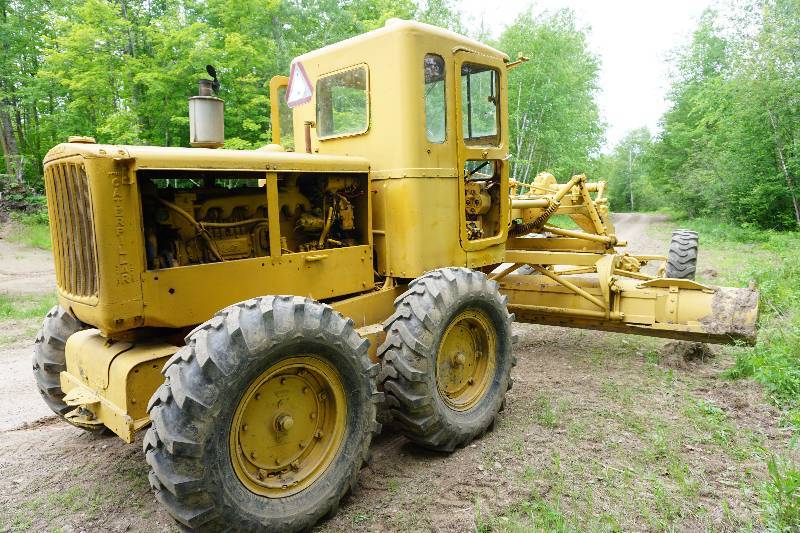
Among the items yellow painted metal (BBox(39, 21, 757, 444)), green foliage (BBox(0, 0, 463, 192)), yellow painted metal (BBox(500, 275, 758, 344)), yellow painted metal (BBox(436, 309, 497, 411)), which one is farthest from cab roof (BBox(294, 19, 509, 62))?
green foliage (BBox(0, 0, 463, 192))

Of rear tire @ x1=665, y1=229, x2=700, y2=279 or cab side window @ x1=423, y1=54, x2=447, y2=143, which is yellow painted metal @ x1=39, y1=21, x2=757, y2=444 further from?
rear tire @ x1=665, y1=229, x2=700, y2=279

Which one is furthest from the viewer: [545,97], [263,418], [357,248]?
[545,97]

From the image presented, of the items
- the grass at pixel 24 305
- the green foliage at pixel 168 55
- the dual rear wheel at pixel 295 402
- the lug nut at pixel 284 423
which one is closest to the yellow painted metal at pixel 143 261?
the dual rear wheel at pixel 295 402

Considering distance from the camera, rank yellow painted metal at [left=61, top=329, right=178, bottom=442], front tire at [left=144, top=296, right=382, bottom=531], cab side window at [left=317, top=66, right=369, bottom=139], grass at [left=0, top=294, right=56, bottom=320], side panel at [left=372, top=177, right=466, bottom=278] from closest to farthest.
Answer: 1. front tire at [left=144, top=296, right=382, bottom=531]
2. yellow painted metal at [left=61, top=329, right=178, bottom=442]
3. side panel at [left=372, top=177, right=466, bottom=278]
4. cab side window at [left=317, top=66, right=369, bottom=139]
5. grass at [left=0, top=294, right=56, bottom=320]

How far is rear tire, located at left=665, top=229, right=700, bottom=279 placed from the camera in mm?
7180

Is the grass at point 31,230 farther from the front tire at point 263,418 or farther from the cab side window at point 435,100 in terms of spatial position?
the front tire at point 263,418

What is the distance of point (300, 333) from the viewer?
3.03m

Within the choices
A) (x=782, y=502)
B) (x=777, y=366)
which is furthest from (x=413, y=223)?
(x=777, y=366)

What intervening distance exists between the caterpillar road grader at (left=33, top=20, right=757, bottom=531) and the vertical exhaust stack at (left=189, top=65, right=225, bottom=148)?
19mm

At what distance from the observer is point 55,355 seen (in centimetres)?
402

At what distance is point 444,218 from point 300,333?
6.41 feet

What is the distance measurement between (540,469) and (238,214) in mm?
2694

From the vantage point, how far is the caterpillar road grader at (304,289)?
2.90 meters

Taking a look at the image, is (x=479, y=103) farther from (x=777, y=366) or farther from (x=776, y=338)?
(x=776, y=338)
